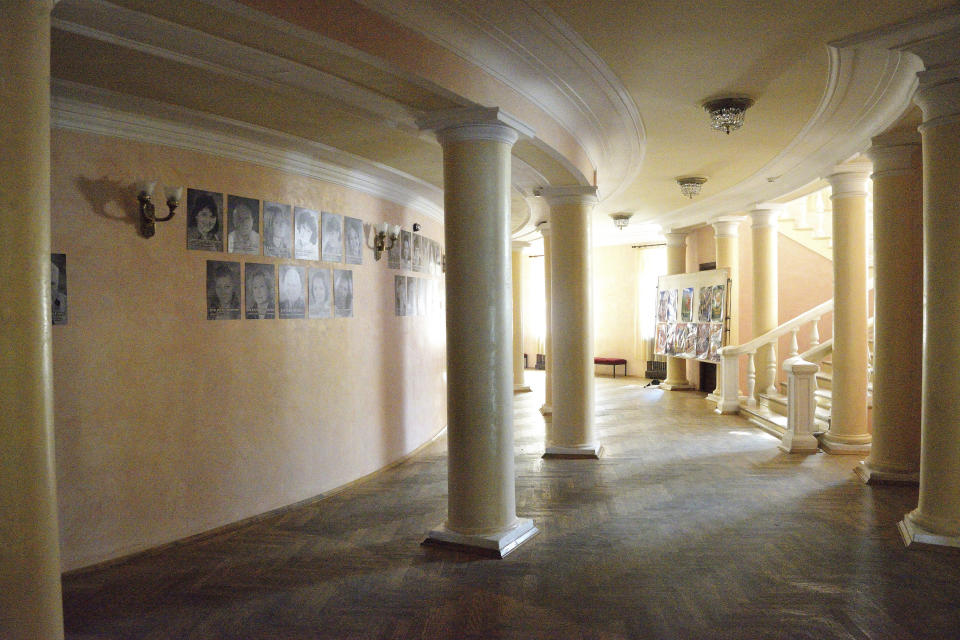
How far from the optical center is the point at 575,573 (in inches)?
171

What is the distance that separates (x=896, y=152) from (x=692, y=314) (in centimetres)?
603

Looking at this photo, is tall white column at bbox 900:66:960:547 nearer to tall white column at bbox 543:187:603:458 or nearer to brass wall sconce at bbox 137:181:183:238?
tall white column at bbox 543:187:603:458

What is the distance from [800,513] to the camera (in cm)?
557

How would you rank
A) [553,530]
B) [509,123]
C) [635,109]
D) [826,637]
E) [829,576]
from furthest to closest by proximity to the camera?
[635,109]
[553,530]
[509,123]
[829,576]
[826,637]

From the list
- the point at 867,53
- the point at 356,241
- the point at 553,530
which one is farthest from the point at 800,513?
the point at 356,241

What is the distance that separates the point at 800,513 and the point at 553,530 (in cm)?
208

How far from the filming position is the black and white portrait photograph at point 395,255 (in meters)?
7.35

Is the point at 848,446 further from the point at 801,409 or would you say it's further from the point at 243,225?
the point at 243,225

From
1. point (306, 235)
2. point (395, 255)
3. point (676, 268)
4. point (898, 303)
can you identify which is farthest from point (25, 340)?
point (676, 268)

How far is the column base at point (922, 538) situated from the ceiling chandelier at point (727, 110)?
3372 millimetres

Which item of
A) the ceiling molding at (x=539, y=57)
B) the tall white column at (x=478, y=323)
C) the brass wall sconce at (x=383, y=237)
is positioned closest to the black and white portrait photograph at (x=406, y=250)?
the brass wall sconce at (x=383, y=237)

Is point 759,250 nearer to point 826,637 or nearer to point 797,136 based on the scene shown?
point 797,136

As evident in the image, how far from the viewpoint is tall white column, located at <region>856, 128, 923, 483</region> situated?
6250mm

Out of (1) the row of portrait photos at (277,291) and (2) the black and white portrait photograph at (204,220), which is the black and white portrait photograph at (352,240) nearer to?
(1) the row of portrait photos at (277,291)
